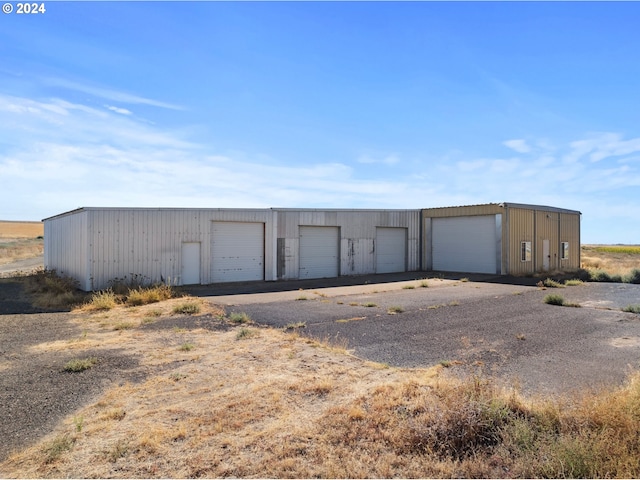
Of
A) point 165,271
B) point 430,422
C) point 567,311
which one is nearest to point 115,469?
point 430,422

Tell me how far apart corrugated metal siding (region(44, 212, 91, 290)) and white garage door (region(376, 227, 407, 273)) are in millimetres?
15737

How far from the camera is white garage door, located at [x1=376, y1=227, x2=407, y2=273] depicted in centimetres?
2719

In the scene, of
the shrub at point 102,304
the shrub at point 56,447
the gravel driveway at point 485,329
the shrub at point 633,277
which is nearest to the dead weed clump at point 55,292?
the shrub at point 102,304

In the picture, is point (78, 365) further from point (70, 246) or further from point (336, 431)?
point (70, 246)

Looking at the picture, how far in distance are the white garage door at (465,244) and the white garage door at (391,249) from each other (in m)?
2.12

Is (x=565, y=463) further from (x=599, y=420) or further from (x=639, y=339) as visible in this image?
(x=639, y=339)

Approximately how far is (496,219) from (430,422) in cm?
2226

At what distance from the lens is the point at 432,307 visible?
13703mm

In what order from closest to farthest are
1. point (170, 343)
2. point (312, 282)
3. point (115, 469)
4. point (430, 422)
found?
1. point (115, 469)
2. point (430, 422)
3. point (170, 343)
4. point (312, 282)

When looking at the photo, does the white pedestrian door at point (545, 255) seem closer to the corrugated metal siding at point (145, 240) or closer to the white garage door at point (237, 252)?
the white garage door at point (237, 252)

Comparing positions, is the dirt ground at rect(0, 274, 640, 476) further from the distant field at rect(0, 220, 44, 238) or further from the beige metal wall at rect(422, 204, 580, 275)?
the distant field at rect(0, 220, 44, 238)

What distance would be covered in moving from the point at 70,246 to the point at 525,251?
2398 cm

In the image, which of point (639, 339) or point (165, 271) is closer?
point (639, 339)

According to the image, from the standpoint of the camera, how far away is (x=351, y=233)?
25641 millimetres
